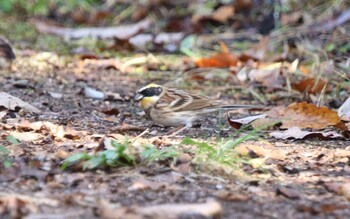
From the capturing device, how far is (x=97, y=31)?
9.49 m

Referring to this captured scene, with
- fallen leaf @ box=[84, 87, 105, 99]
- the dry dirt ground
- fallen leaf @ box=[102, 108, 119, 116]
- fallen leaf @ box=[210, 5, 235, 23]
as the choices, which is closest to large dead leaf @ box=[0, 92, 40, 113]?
the dry dirt ground

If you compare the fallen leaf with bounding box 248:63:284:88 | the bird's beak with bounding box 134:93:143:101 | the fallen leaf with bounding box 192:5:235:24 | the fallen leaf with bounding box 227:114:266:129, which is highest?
the fallen leaf with bounding box 192:5:235:24

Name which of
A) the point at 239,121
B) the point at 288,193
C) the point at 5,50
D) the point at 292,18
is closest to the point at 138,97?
the point at 239,121

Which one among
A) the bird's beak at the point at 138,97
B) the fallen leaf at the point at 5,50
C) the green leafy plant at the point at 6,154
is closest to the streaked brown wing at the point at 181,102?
the bird's beak at the point at 138,97

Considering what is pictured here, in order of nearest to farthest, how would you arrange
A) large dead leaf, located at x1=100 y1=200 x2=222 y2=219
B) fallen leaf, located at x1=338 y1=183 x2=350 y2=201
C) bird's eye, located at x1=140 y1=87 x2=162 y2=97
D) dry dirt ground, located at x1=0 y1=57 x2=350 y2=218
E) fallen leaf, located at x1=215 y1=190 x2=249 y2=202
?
large dead leaf, located at x1=100 y1=200 x2=222 y2=219 → dry dirt ground, located at x1=0 y1=57 x2=350 y2=218 → fallen leaf, located at x1=215 y1=190 x2=249 y2=202 → fallen leaf, located at x1=338 y1=183 x2=350 y2=201 → bird's eye, located at x1=140 y1=87 x2=162 y2=97

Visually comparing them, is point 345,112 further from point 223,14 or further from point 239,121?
point 223,14

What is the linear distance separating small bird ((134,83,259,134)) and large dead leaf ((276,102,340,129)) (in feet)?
1.00

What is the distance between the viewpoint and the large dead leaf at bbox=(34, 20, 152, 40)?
920 cm

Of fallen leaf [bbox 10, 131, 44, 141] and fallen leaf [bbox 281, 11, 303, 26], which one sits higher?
fallen leaf [bbox 281, 11, 303, 26]

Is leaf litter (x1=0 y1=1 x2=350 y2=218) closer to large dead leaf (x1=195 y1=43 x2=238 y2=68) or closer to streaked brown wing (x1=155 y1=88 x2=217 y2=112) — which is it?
streaked brown wing (x1=155 y1=88 x2=217 y2=112)

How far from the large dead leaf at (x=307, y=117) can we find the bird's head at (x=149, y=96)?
31.2 inches

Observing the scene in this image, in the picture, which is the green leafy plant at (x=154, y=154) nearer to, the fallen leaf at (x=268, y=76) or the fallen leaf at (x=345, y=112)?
the fallen leaf at (x=345, y=112)

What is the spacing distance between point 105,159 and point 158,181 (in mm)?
277

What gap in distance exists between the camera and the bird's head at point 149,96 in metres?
4.96
